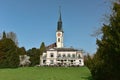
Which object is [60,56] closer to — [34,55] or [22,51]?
[34,55]

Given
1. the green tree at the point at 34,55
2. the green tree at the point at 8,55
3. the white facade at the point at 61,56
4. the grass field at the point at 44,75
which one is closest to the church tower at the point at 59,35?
the green tree at the point at 34,55

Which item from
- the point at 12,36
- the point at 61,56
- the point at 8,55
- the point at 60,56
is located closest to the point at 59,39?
the point at 60,56

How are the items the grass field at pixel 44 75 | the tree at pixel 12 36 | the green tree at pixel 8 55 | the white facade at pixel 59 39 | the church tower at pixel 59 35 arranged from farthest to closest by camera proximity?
the church tower at pixel 59 35 → the white facade at pixel 59 39 → the tree at pixel 12 36 → the green tree at pixel 8 55 → the grass field at pixel 44 75

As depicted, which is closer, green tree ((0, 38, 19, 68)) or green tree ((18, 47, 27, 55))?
green tree ((0, 38, 19, 68))

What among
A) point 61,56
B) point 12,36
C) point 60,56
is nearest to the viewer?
point 12,36

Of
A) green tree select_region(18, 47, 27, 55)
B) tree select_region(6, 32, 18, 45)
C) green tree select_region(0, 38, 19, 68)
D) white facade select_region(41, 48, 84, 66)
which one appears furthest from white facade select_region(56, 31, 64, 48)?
green tree select_region(0, 38, 19, 68)

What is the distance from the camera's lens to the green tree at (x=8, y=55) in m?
92.6

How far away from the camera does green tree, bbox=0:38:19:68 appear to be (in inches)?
3644

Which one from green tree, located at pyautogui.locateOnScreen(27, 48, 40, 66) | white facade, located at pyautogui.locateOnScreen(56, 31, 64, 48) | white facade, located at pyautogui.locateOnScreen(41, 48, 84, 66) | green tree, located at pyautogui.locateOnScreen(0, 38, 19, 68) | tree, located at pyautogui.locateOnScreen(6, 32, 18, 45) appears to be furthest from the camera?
white facade, located at pyautogui.locateOnScreen(56, 31, 64, 48)

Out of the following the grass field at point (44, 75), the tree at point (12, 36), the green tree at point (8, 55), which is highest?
the tree at point (12, 36)

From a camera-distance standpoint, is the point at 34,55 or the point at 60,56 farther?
the point at 34,55

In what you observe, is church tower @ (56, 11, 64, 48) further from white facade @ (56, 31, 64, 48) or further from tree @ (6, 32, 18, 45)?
tree @ (6, 32, 18, 45)

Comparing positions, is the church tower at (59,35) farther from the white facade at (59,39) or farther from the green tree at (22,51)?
the green tree at (22,51)

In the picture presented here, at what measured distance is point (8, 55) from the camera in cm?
9538
